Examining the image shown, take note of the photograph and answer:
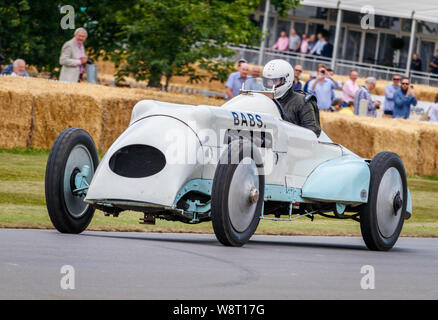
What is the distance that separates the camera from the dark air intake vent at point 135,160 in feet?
29.7

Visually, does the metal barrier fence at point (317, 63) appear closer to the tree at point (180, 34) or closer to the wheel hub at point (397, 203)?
the tree at point (180, 34)

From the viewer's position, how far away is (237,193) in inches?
358

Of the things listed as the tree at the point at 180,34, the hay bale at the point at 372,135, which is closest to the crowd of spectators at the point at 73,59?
the tree at the point at 180,34

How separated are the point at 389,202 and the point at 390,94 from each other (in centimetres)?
1338

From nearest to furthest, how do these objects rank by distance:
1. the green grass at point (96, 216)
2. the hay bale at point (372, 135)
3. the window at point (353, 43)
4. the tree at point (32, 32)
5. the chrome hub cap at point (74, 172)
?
the chrome hub cap at point (74, 172)
the green grass at point (96, 216)
the hay bale at point (372, 135)
the tree at point (32, 32)
the window at point (353, 43)

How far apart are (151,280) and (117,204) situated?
2255 millimetres

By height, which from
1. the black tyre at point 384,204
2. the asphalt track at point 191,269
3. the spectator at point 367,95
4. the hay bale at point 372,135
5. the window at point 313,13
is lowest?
the asphalt track at point 191,269

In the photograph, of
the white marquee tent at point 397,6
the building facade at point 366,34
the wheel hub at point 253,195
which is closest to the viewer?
the wheel hub at point 253,195

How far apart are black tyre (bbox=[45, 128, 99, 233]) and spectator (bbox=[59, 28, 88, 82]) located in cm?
981

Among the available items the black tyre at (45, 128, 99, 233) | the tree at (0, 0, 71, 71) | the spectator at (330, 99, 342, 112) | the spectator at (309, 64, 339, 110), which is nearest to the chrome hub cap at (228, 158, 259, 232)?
the black tyre at (45, 128, 99, 233)

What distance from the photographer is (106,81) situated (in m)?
34.5

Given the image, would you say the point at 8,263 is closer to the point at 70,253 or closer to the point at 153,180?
the point at 70,253

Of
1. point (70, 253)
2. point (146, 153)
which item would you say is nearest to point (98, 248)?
point (70, 253)

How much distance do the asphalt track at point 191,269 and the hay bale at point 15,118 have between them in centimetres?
795
